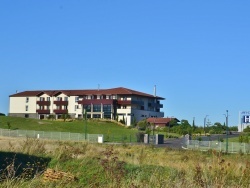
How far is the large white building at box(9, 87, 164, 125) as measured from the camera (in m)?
111

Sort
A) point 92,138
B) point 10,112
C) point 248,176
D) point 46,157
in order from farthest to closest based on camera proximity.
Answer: point 10,112
point 92,138
point 46,157
point 248,176

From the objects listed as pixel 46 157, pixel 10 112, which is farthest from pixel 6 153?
pixel 10 112

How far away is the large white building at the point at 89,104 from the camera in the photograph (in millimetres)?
111438

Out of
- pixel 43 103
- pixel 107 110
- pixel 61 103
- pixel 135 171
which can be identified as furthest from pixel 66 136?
pixel 43 103

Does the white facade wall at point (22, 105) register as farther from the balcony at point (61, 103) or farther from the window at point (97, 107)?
the window at point (97, 107)

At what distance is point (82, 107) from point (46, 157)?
93.1 metres

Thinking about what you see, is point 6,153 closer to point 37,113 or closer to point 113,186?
point 113,186

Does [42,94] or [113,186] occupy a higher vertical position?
[42,94]

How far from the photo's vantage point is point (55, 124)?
87.5m

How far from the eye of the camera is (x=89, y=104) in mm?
112688

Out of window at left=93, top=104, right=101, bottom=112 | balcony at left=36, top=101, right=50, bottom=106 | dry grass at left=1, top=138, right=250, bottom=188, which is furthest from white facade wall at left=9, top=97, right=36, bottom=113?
dry grass at left=1, top=138, right=250, bottom=188

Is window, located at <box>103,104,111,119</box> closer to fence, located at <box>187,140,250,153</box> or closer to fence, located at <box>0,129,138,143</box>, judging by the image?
fence, located at <box>0,129,138,143</box>

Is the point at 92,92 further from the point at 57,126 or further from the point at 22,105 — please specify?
the point at 57,126

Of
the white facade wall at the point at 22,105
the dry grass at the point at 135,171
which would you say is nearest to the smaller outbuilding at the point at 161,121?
the white facade wall at the point at 22,105
